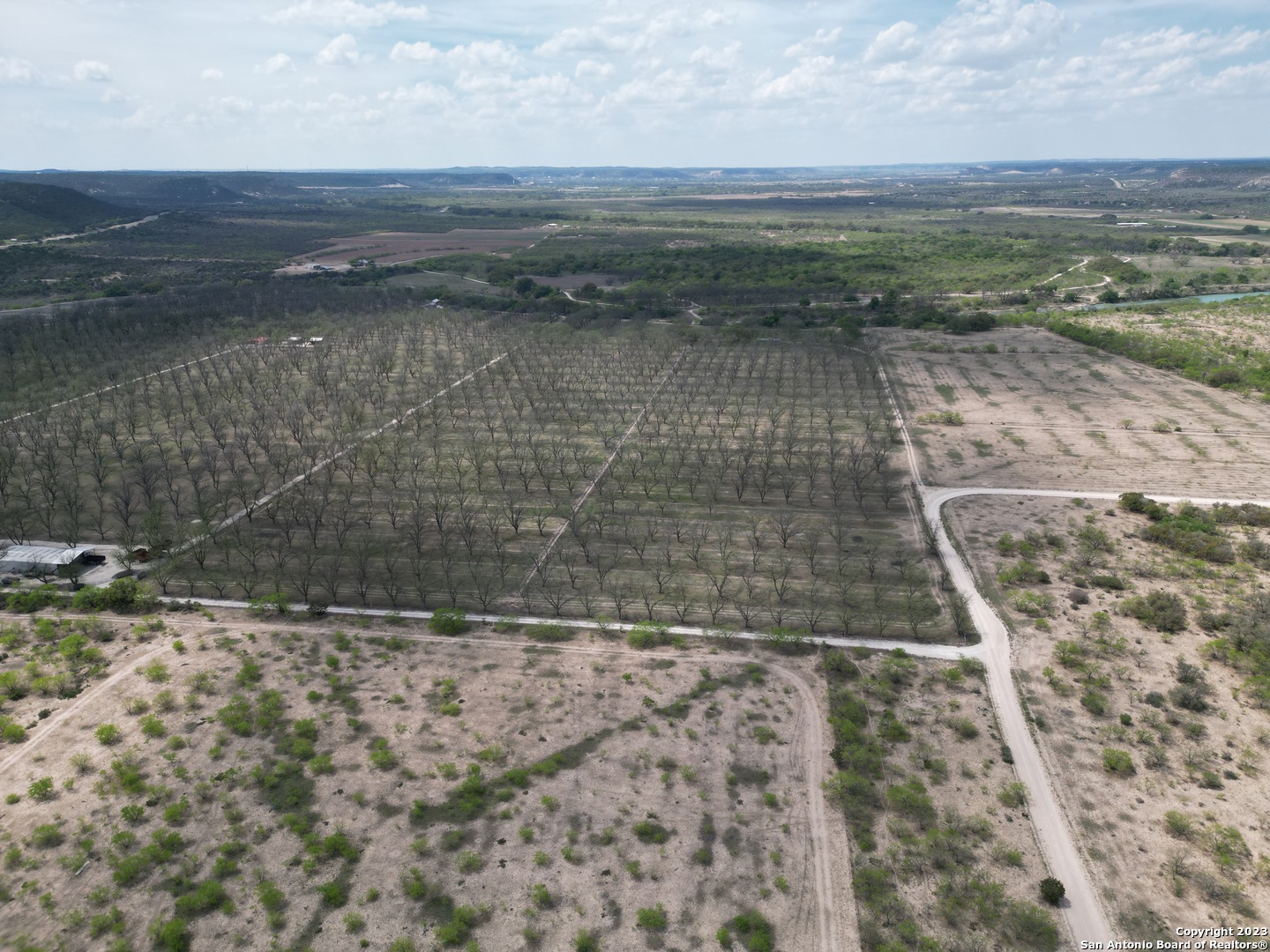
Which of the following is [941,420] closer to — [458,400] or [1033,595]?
[1033,595]

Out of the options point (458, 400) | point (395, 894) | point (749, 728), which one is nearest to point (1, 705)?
point (395, 894)

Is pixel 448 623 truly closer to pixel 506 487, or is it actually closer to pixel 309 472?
pixel 506 487

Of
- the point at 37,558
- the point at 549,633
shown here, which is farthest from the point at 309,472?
the point at 549,633

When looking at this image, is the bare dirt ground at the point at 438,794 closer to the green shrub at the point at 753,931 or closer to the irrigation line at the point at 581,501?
the green shrub at the point at 753,931

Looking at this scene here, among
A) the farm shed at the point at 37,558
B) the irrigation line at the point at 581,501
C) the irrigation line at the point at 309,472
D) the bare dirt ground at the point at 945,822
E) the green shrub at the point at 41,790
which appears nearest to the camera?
the bare dirt ground at the point at 945,822

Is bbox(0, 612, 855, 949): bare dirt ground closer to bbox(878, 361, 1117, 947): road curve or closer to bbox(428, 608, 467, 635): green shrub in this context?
bbox(428, 608, 467, 635): green shrub

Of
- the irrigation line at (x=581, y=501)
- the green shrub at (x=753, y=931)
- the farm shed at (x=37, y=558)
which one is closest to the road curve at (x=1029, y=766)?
the green shrub at (x=753, y=931)

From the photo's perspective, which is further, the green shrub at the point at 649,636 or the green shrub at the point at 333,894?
the green shrub at the point at 649,636

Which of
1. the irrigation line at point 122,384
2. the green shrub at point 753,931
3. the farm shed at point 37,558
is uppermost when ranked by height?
the irrigation line at point 122,384
